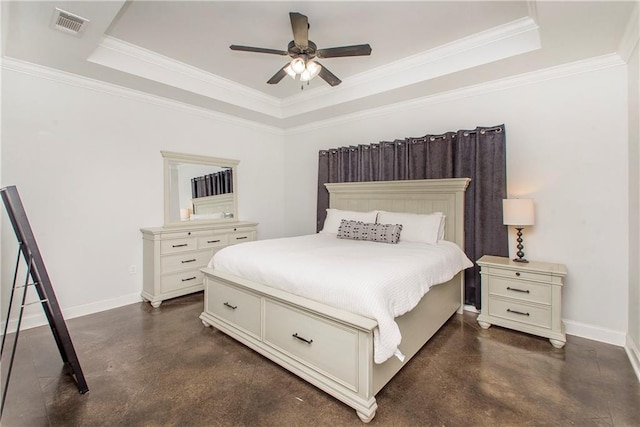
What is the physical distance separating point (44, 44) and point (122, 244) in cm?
203

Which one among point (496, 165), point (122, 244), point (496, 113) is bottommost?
point (122, 244)

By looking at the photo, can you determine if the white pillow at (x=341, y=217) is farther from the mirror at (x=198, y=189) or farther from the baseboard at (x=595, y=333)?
the baseboard at (x=595, y=333)

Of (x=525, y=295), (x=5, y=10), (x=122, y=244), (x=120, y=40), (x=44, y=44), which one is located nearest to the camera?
(x=5, y=10)

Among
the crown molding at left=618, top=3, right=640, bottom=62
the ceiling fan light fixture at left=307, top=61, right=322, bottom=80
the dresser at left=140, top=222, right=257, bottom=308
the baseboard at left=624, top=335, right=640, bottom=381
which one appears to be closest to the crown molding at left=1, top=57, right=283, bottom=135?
the dresser at left=140, top=222, right=257, bottom=308

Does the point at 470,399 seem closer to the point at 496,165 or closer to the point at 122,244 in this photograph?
the point at 496,165

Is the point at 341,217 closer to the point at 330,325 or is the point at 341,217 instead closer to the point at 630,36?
the point at 330,325

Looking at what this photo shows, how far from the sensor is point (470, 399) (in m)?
1.83

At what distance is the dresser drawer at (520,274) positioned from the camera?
2.54m

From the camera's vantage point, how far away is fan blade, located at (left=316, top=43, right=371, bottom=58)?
222cm

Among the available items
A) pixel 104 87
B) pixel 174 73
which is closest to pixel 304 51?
pixel 174 73

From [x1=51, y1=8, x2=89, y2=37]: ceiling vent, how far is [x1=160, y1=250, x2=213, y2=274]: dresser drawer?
88.5 inches

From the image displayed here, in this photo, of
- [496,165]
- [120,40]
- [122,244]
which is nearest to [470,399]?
[496,165]

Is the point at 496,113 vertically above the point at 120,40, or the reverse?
the point at 120,40

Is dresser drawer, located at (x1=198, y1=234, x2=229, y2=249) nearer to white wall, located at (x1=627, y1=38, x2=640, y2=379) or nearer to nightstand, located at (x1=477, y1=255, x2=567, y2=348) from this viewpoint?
nightstand, located at (x1=477, y1=255, x2=567, y2=348)
